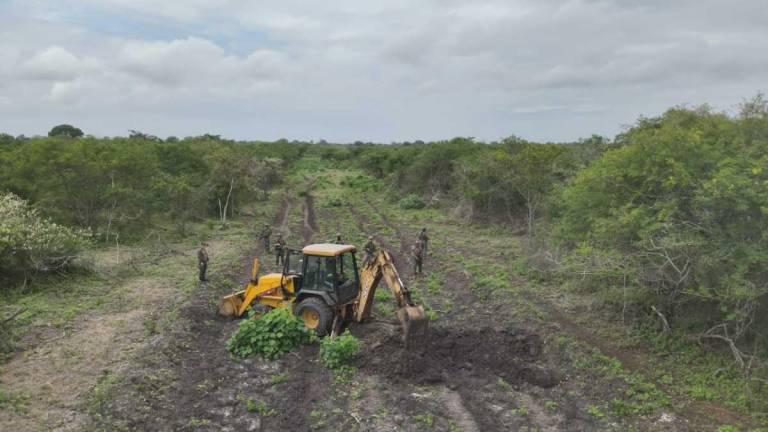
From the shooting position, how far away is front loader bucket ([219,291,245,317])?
14.3 meters

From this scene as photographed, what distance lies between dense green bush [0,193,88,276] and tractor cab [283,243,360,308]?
27.6 feet

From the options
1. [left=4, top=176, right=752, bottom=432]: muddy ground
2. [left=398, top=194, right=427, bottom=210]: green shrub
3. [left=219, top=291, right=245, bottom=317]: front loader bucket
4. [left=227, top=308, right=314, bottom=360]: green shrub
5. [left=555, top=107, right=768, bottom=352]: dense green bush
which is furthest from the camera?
[left=398, top=194, right=427, bottom=210]: green shrub

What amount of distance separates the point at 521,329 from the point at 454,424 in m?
4.96

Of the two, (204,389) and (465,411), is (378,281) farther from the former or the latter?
(204,389)

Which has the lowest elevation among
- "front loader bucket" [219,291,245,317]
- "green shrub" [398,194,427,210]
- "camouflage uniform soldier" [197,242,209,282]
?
"front loader bucket" [219,291,245,317]

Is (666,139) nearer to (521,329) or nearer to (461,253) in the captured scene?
(521,329)

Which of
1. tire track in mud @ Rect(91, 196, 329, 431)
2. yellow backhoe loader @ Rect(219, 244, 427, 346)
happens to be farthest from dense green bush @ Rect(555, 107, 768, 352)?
tire track in mud @ Rect(91, 196, 329, 431)

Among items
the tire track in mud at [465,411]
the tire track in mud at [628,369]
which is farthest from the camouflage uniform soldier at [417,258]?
the tire track in mud at [465,411]

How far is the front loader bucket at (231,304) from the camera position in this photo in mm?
14336

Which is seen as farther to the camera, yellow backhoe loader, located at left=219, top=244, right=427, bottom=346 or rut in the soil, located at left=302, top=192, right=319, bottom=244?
rut in the soil, located at left=302, top=192, right=319, bottom=244

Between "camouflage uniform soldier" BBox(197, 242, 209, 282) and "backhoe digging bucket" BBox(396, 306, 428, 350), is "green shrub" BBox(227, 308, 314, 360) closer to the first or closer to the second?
"backhoe digging bucket" BBox(396, 306, 428, 350)

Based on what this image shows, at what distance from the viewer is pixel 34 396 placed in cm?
991

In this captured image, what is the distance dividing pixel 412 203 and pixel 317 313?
1090 inches

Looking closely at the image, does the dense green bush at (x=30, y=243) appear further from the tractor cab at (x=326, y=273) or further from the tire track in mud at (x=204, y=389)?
the tractor cab at (x=326, y=273)
